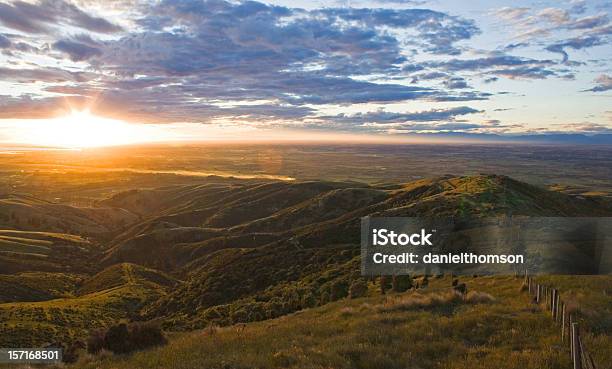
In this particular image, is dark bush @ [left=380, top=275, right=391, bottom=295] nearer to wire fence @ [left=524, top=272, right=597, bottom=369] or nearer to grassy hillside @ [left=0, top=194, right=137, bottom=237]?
wire fence @ [left=524, top=272, right=597, bottom=369]

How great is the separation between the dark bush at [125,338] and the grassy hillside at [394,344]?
877mm

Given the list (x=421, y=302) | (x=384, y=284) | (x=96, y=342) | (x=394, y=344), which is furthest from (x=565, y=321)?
(x=384, y=284)

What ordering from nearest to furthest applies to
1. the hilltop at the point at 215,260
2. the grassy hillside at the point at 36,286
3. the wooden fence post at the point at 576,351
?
the wooden fence post at the point at 576,351, the hilltop at the point at 215,260, the grassy hillside at the point at 36,286

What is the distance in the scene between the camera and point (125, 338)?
53.7 ft

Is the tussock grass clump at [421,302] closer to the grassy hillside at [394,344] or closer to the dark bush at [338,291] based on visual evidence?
the grassy hillside at [394,344]

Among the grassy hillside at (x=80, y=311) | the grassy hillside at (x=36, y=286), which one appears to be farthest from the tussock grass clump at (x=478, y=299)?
the grassy hillside at (x=36, y=286)

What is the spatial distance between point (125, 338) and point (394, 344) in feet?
32.2

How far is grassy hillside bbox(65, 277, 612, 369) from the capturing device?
38.7 feet

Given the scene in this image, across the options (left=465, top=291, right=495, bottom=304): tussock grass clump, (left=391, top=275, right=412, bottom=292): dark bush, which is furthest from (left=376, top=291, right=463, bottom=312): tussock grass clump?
(left=391, top=275, right=412, bottom=292): dark bush

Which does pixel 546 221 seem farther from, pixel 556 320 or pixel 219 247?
pixel 219 247

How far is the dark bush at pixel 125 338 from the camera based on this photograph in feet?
52.9

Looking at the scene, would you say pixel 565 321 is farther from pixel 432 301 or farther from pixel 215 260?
pixel 215 260

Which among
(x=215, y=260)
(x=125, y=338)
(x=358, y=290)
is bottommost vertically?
(x=215, y=260)

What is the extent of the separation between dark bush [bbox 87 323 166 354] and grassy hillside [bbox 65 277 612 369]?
877 millimetres
